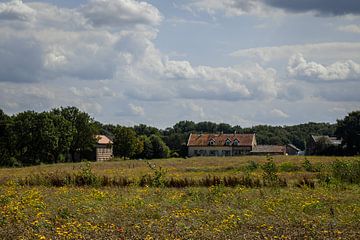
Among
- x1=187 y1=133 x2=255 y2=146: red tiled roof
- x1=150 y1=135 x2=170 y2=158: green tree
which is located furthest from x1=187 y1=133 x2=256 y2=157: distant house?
x1=150 y1=135 x2=170 y2=158: green tree

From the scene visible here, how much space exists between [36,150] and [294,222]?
3059 inches

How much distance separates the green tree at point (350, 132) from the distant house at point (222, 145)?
105 ft

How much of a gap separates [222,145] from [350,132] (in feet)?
133

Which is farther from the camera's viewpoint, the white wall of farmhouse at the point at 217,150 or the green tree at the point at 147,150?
the white wall of farmhouse at the point at 217,150

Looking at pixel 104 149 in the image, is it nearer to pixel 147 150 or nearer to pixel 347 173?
pixel 147 150

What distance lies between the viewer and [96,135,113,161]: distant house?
11350 centimetres

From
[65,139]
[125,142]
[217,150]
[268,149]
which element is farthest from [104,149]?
[268,149]

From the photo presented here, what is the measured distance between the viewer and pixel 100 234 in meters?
11.9

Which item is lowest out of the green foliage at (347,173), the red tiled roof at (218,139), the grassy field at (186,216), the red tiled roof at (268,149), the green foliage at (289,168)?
the grassy field at (186,216)

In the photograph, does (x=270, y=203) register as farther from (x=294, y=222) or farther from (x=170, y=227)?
Result: (x=170, y=227)

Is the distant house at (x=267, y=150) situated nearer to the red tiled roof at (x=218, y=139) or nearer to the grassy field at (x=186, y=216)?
the red tiled roof at (x=218, y=139)

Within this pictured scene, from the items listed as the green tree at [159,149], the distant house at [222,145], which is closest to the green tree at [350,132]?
the distant house at [222,145]

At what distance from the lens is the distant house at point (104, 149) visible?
372 feet

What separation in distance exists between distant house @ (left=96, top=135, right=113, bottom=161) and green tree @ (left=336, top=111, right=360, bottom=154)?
4877 cm
